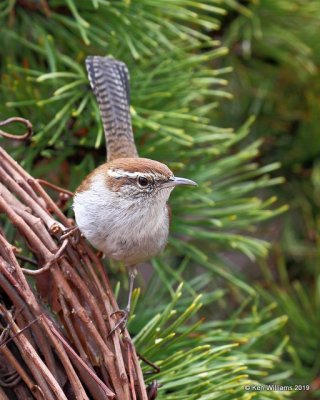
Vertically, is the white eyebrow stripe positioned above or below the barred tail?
below

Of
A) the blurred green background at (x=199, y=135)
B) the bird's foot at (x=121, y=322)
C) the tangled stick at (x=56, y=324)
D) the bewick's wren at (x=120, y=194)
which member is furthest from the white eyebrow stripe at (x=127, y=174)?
the bird's foot at (x=121, y=322)

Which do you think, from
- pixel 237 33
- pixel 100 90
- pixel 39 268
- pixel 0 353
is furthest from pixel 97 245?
pixel 237 33

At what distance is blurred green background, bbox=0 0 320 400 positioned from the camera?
2.02 metres

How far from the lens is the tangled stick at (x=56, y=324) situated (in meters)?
1.37

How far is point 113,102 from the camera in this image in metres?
2.01

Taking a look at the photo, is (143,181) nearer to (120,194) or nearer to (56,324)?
(120,194)

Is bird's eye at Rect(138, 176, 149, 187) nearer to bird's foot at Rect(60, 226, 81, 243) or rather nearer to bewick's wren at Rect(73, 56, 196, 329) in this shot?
bewick's wren at Rect(73, 56, 196, 329)

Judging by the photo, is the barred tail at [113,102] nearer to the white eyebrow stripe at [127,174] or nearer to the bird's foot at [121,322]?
the white eyebrow stripe at [127,174]

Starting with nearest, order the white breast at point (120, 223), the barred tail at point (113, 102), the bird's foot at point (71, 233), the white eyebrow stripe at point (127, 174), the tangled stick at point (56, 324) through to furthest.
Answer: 1. the tangled stick at point (56, 324)
2. the bird's foot at point (71, 233)
3. the white breast at point (120, 223)
4. the white eyebrow stripe at point (127, 174)
5. the barred tail at point (113, 102)

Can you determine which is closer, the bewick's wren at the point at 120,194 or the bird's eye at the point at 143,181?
the bewick's wren at the point at 120,194

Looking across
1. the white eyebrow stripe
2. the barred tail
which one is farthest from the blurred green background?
the white eyebrow stripe

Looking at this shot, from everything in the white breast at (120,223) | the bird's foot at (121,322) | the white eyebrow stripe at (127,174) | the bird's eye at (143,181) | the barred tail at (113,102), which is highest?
the barred tail at (113,102)

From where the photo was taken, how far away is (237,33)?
273 cm

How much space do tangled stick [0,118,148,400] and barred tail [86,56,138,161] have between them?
0.51m
